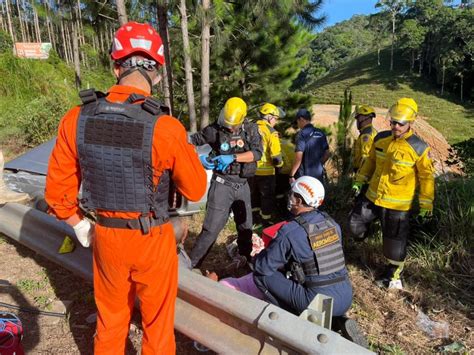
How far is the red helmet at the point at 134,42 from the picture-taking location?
2039mm

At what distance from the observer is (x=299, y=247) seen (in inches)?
102

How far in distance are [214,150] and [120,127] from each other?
2027 millimetres

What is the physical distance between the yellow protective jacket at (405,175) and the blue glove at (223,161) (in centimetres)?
136

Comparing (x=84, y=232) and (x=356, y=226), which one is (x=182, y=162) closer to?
(x=84, y=232)

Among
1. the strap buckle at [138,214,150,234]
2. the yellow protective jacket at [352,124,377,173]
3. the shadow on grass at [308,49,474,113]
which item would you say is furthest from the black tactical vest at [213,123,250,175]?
the shadow on grass at [308,49,474,113]

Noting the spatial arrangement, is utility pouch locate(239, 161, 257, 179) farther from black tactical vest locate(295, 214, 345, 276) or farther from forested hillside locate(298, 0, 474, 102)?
forested hillside locate(298, 0, 474, 102)

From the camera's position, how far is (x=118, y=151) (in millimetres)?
1955

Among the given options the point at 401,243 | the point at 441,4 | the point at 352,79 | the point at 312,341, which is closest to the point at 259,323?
the point at 312,341

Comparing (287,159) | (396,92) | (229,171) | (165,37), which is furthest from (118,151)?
(396,92)

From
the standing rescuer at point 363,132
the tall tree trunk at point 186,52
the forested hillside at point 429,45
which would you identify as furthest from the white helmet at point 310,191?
the forested hillside at point 429,45

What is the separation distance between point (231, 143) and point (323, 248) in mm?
1570

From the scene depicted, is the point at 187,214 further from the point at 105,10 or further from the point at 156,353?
the point at 105,10

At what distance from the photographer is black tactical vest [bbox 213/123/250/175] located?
3.81 meters

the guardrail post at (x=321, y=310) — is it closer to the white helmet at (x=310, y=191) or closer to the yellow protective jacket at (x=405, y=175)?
the white helmet at (x=310, y=191)
